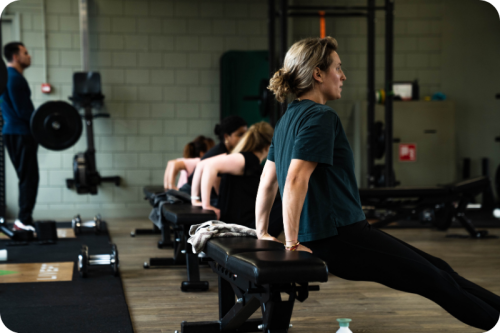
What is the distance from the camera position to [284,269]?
4.62 feet

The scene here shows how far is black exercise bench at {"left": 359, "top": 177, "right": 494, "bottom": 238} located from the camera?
14.9 ft

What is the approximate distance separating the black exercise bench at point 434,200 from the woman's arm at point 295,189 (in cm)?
306

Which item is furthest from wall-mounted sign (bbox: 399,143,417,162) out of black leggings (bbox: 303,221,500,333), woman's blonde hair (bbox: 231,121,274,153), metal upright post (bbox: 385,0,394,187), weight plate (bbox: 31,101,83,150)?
black leggings (bbox: 303,221,500,333)

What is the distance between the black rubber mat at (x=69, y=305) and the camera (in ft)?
7.43

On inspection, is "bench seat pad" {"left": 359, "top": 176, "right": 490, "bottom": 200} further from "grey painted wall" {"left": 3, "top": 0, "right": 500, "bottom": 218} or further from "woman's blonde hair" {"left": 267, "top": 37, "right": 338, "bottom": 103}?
"woman's blonde hair" {"left": 267, "top": 37, "right": 338, "bottom": 103}

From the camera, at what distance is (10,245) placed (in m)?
4.42

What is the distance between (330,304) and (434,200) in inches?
95.2

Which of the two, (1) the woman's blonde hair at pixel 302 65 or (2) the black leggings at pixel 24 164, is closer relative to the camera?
(1) the woman's blonde hair at pixel 302 65

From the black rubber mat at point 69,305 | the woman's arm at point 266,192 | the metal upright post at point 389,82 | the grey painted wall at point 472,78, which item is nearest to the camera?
the woman's arm at point 266,192

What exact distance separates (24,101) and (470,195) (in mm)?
4033

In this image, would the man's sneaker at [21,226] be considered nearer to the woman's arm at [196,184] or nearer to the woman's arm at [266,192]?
the woman's arm at [196,184]

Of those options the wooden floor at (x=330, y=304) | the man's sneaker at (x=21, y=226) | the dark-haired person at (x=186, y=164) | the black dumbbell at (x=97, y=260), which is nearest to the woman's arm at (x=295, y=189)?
the wooden floor at (x=330, y=304)

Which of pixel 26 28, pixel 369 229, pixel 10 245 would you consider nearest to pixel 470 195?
pixel 369 229

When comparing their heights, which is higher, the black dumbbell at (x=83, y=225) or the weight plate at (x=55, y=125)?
the weight plate at (x=55, y=125)
